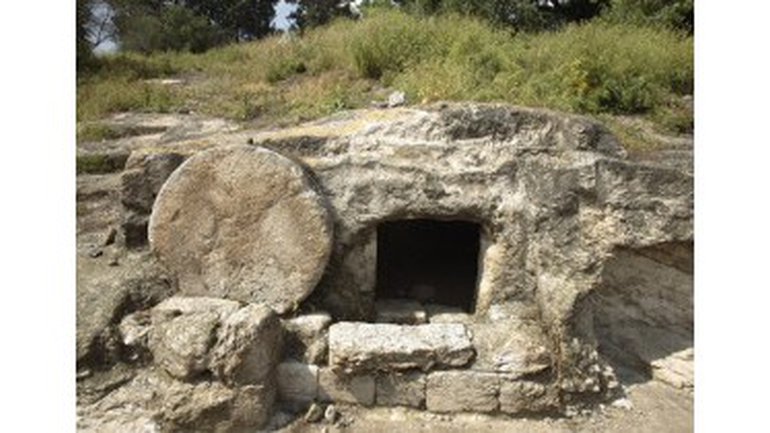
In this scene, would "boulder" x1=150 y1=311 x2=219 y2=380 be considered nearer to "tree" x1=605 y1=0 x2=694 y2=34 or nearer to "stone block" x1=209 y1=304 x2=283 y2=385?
"stone block" x1=209 y1=304 x2=283 y2=385

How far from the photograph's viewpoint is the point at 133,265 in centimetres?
466

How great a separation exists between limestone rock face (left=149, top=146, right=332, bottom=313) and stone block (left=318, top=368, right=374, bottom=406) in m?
0.55

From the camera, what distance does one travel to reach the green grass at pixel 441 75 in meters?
8.64

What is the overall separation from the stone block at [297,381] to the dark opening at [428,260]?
1.31 metres

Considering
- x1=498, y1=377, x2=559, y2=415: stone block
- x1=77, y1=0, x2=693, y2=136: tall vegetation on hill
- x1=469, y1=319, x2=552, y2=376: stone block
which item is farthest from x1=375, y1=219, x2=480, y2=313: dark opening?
x1=77, y1=0, x2=693, y2=136: tall vegetation on hill

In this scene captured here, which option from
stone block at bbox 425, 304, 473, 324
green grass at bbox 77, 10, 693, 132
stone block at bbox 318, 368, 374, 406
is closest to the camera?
stone block at bbox 318, 368, 374, 406

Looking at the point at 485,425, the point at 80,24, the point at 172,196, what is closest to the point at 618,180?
the point at 485,425

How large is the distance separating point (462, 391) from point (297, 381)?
1048 mm

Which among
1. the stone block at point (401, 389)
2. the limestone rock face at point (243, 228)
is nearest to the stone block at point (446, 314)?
the stone block at point (401, 389)

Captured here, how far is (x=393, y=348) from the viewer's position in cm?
Result: 398

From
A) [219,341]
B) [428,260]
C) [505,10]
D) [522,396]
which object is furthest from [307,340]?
[505,10]

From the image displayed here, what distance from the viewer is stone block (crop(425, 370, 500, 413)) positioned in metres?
4.03

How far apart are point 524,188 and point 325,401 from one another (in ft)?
6.32

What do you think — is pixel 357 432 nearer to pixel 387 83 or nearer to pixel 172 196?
pixel 172 196
